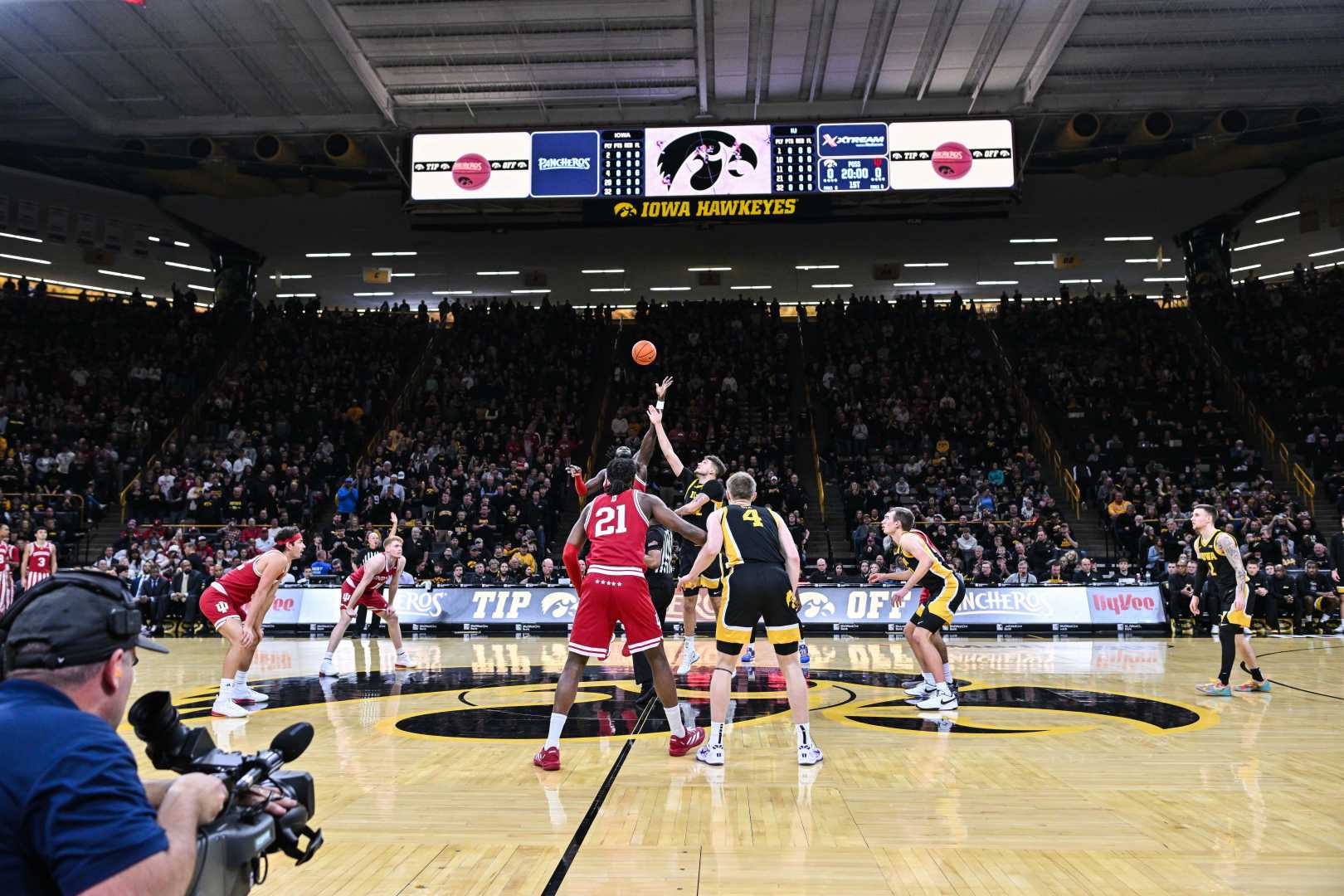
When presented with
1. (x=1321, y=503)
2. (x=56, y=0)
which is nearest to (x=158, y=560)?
(x=56, y=0)

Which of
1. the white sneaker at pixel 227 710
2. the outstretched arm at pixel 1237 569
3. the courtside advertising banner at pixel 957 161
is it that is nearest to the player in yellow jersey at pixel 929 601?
the outstretched arm at pixel 1237 569

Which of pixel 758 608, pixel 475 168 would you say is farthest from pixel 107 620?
pixel 475 168

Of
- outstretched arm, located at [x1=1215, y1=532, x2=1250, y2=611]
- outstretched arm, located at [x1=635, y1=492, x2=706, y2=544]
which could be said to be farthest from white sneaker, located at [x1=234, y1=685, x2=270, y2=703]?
outstretched arm, located at [x1=1215, y1=532, x2=1250, y2=611]

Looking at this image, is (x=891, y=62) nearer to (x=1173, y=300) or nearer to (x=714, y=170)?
(x=714, y=170)

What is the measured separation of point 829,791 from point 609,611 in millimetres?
2157

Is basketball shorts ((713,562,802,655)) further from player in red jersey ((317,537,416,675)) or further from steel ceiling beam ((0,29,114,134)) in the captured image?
steel ceiling beam ((0,29,114,134))

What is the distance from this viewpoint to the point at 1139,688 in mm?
11984

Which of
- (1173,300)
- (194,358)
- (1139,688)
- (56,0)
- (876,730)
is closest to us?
(876,730)

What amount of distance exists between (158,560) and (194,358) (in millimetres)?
13233

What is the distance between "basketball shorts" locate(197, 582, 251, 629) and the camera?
10648 millimetres

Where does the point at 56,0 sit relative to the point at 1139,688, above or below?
above

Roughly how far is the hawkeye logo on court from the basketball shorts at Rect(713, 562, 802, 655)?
5.13 feet

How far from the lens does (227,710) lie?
992 centimetres

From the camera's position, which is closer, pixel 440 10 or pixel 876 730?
pixel 876 730
